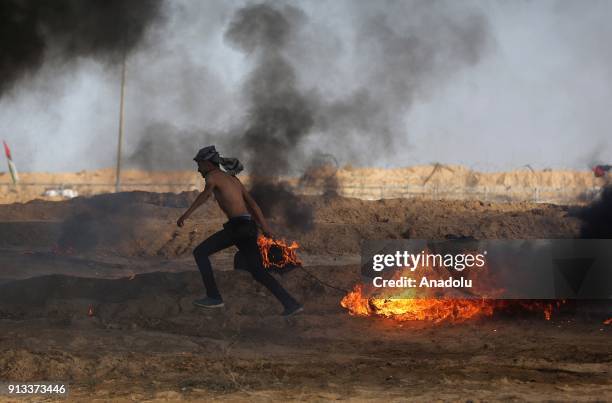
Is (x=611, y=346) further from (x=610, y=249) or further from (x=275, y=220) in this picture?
(x=275, y=220)

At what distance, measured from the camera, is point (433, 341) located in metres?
8.82

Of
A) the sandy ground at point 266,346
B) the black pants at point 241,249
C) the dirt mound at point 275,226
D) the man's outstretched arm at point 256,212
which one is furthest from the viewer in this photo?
the dirt mound at point 275,226

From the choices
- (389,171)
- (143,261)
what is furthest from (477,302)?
(389,171)

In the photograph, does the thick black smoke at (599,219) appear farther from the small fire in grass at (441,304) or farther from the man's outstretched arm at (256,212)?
the man's outstretched arm at (256,212)

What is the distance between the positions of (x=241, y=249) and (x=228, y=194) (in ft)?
2.18

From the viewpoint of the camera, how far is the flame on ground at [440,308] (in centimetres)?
1006

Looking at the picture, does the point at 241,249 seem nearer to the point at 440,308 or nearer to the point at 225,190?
the point at 225,190

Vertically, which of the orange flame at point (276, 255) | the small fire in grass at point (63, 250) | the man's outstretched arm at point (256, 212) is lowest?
the small fire in grass at point (63, 250)

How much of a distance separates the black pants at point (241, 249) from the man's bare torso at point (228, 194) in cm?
11

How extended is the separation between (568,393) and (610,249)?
530 centimetres

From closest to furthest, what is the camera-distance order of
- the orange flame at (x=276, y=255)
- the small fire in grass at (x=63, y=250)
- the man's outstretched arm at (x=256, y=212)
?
1. the man's outstretched arm at (x=256, y=212)
2. the orange flame at (x=276, y=255)
3. the small fire in grass at (x=63, y=250)

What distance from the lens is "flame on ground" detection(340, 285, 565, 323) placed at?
1006 centimetres

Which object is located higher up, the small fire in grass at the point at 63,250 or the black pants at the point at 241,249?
the black pants at the point at 241,249

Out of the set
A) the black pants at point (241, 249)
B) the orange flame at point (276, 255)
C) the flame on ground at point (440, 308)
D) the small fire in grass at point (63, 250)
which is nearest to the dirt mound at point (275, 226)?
the small fire in grass at point (63, 250)
